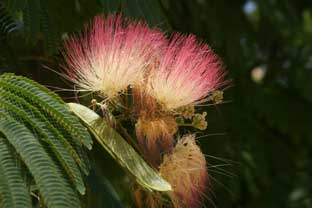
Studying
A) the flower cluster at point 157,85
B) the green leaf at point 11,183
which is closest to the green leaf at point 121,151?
the flower cluster at point 157,85

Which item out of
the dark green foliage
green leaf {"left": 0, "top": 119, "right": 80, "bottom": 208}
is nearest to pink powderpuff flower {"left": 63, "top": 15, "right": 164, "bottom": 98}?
the dark green foliage

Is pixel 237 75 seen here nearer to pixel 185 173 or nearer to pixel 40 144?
pixel 185 173

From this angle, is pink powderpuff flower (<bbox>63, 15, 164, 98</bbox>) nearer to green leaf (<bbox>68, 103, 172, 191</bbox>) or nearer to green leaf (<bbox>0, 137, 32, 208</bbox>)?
green leaf (<bbox>68, 103, 172, 191</bbox>)

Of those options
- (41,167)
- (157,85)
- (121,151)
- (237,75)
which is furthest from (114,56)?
(237,75)

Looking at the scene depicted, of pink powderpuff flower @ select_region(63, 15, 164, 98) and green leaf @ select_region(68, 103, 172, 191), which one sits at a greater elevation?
pink powderpuff flower @ select_region(63, 15, 164, 98)

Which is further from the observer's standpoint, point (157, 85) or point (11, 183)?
point (157, 85)

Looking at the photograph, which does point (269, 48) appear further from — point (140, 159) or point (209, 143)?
point (140, 159)
